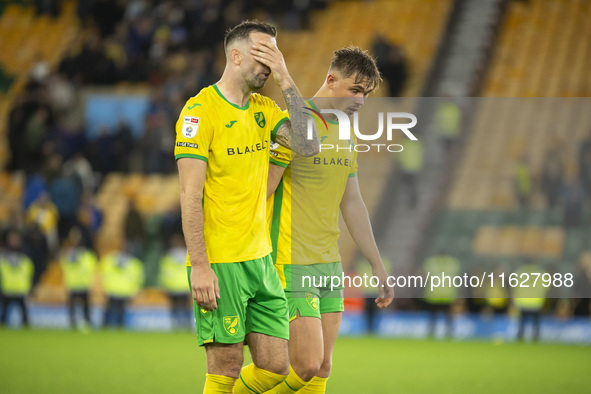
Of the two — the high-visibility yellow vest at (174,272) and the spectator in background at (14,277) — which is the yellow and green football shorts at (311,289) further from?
the spectator in background at (14,277)

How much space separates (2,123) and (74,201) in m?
3.92

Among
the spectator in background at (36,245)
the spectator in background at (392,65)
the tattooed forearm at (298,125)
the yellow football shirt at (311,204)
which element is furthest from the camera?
the spectator in background at (392,65)

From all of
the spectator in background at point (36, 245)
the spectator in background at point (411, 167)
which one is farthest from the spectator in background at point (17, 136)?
the spectator in background at point (411, 167)

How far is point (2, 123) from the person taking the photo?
696 inches

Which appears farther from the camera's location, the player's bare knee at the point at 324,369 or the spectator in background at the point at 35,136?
the spectator in background at the point at 35,136

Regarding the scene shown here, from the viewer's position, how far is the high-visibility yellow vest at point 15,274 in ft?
44.4

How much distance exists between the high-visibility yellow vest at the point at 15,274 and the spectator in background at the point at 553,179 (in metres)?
7.79

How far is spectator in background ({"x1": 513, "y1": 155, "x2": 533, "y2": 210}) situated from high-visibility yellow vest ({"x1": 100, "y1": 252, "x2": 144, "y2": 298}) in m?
6.02

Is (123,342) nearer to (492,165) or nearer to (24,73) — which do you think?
(492,165)

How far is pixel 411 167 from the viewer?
39.5 feet

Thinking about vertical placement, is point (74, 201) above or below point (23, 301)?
above

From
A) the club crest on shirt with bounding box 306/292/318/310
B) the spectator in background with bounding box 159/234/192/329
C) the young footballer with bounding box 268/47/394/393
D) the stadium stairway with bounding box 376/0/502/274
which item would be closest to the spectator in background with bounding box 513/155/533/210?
the stadium stairway with bounding box 376/0/502/274

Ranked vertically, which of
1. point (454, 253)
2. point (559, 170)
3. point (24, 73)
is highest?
point (24, 73)

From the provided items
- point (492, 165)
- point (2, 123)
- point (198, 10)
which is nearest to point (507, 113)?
point (492, 165)
